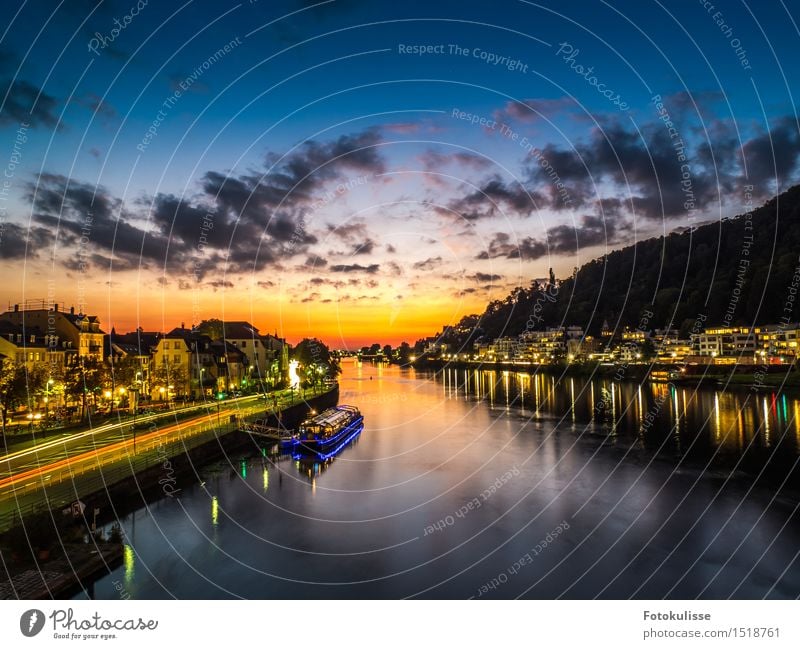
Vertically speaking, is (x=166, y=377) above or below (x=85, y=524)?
above

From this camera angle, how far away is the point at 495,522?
1741 centimetres

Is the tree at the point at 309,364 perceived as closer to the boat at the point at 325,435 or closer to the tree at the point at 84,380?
the boat at the point at 325,435

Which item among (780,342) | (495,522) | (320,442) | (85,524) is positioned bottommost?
(495,522)

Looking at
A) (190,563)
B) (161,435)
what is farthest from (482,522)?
(161,435)

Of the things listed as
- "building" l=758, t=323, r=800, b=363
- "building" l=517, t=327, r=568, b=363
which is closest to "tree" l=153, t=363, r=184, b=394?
"building" l=758, t=323, r=800, b=363

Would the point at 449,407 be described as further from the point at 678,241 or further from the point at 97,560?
the point at 678,241

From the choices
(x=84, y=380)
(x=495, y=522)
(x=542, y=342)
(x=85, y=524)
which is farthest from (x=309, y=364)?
(x=542, y=342)

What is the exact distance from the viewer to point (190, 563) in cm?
1391

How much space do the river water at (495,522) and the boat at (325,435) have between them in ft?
4.60

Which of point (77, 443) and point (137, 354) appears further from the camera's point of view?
point (137, 354)

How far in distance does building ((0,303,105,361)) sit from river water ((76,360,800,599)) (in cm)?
1880

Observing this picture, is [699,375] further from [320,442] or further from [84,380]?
[84,380]

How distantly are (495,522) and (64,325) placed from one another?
3453 centimetres

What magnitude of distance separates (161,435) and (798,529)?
25.5 m
